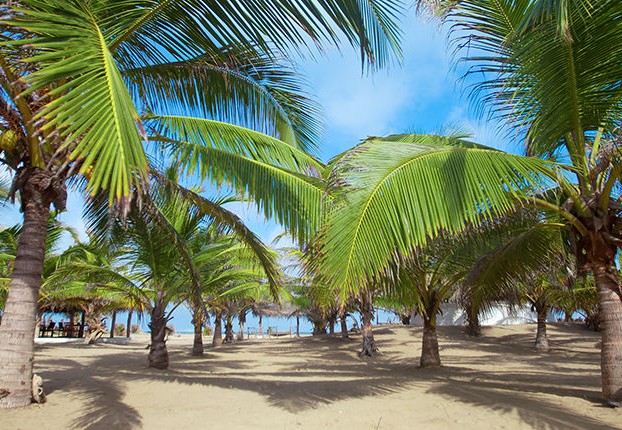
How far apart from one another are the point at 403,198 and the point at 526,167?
149cm

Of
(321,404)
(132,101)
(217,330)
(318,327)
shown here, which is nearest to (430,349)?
(321,404)

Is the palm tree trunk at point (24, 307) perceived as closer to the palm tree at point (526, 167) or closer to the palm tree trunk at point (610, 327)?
the palm tree at point (526, 167)

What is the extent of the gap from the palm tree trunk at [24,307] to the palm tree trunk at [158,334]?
20.4 feet

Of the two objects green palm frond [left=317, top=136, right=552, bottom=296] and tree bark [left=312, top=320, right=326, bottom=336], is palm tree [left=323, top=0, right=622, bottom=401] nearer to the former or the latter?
green palm frond [left=317, top=136, right=552, bottom=296]

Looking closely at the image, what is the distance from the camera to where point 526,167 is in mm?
4766

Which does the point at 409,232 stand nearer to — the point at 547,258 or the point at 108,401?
the point at 547,258

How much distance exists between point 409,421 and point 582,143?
383 cm

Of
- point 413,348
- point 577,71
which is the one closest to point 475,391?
point 577,71

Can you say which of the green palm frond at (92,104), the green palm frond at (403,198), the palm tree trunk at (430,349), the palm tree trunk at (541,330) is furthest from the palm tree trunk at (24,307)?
the palm tree trunk at (541,330)

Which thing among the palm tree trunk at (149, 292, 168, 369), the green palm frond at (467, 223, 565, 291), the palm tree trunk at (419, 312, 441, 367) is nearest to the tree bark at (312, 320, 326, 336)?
the palm tree trunk at (149, 292, 168, 369)

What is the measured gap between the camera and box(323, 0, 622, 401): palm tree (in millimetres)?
4262

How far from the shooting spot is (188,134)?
5.79 m

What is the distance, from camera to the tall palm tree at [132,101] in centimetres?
247

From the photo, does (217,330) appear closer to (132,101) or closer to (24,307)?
(24,307)
